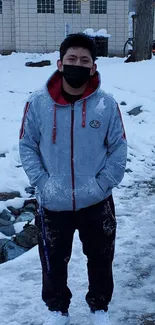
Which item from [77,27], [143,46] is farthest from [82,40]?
[77,27]

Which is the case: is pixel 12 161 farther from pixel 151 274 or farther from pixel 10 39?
pixel 10 39

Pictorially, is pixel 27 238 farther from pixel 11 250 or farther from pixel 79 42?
pixel 79 42

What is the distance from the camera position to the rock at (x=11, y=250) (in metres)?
4.93

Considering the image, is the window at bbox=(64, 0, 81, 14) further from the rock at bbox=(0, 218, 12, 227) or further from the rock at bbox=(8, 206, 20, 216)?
the rock at bbox=(0, 218, 12, 227)

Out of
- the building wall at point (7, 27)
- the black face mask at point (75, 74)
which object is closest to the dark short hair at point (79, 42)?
the black face mask at point (75, 74)

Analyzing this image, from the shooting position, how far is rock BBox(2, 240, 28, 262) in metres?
4.93

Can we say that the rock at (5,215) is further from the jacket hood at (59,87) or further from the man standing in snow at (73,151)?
the jacket hood at (59,87)

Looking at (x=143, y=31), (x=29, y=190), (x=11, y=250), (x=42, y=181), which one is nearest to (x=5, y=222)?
(x=11, y=250)

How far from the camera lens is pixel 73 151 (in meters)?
3.06

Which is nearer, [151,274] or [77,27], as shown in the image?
[151,274]

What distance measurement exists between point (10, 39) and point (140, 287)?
65.7 ft

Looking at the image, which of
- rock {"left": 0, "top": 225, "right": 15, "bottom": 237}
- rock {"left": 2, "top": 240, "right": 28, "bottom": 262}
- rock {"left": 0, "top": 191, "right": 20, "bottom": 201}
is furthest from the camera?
rock {"left": 0, "top": 191, "right": 20, "bottom": 201}

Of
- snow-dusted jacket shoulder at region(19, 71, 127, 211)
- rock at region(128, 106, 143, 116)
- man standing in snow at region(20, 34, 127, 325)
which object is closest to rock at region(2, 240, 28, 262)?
man standing in snow at region(20, 34, 127, 325)

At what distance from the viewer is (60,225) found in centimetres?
317
